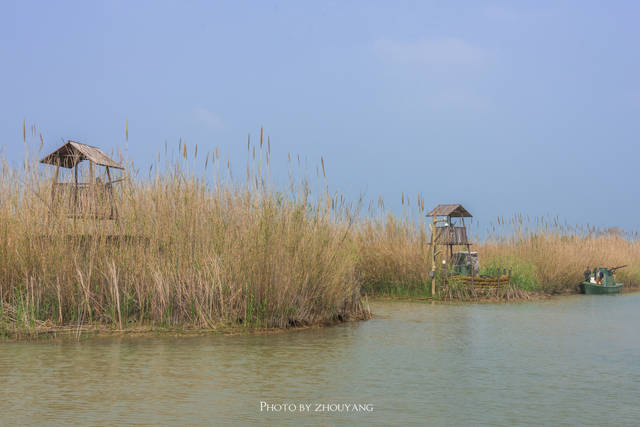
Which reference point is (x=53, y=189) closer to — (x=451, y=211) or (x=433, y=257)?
(x=433, y=257)

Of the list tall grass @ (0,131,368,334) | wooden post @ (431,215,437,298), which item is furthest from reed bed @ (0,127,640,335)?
wooden post @ (431,215,437,298)

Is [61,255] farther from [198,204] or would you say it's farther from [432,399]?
[432,399]

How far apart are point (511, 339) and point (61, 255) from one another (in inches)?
237

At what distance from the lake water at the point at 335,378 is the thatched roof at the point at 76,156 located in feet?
9.98

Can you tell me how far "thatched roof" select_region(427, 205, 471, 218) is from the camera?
52.3 feet

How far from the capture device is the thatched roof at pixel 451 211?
52.3 ft

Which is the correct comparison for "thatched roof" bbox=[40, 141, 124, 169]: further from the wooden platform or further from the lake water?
the wooden platform

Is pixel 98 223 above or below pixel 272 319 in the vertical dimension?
above

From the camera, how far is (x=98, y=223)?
364 inches

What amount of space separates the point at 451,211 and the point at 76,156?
897cm

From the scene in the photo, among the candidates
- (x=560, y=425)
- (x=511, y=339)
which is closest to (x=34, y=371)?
(x=560, y=425)

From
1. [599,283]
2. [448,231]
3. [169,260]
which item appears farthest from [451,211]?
[169,260]

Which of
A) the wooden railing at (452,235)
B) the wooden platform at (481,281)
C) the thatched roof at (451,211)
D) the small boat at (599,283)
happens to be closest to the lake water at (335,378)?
the wooden platform at (481,281)

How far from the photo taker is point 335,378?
6.00m
